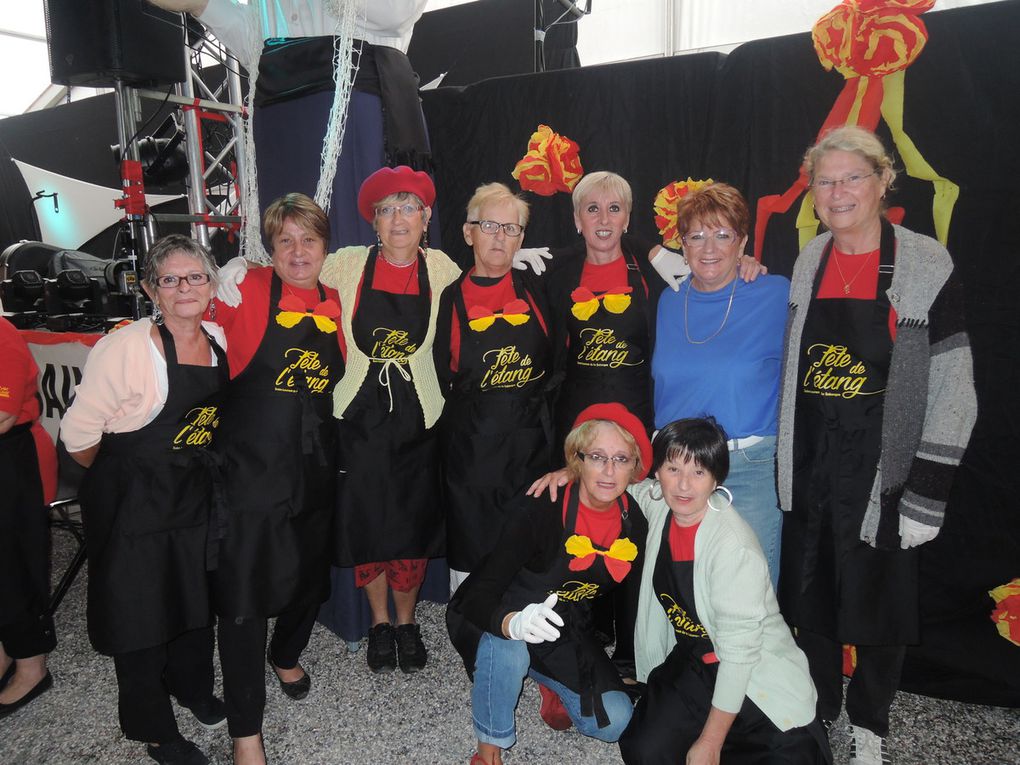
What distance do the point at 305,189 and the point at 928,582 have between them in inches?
101

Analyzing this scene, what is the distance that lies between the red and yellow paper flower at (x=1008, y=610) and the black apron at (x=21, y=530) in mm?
3006

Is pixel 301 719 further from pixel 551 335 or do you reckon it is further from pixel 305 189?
pixel 305 189

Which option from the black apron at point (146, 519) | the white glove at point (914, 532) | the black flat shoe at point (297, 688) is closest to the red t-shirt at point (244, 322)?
the black apron at point (146, 519)

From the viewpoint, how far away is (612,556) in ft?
5.74

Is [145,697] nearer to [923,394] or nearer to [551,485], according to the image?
[551,485]

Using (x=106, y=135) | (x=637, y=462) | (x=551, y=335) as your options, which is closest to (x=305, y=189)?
(x=551, y=335)

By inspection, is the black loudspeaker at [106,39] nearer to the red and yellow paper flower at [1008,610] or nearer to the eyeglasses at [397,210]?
the eyeglasses at [397,210]

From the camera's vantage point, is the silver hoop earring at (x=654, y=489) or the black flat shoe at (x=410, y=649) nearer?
the silver hoop earring at (x=654, y=489)

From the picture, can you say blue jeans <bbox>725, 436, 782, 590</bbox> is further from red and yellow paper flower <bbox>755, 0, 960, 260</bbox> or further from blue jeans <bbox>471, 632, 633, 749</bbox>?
red and yellow paper flower <bbox>755, 0, 960, 260</bbox>

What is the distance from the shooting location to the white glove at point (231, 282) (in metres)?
1.80

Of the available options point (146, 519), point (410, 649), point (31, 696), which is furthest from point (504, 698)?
point (31, 696)

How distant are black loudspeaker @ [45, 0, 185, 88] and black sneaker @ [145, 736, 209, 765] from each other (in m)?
3.10

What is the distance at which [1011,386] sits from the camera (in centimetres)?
205

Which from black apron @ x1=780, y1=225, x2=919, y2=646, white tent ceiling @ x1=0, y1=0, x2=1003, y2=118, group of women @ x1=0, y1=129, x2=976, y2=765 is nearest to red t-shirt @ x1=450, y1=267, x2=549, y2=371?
group of women @ x1=0, y1=129, x2=976, y2=765
